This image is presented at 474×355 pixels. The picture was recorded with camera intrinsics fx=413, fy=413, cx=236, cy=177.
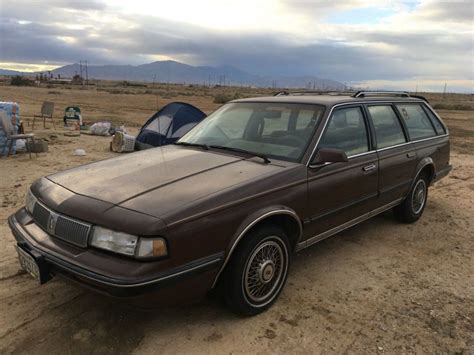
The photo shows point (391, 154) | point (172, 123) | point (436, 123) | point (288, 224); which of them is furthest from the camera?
point (172, 123)

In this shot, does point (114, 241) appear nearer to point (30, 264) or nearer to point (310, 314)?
point (30, 264)

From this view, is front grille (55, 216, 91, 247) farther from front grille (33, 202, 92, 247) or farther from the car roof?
the car roof

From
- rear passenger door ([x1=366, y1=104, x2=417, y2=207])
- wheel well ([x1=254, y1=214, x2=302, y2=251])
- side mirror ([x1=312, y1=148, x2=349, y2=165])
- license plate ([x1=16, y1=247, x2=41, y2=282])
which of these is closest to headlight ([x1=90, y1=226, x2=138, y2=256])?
license plate ([x1=16, y1=247, x2=41, y2=282])

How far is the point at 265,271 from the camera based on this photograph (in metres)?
3.19

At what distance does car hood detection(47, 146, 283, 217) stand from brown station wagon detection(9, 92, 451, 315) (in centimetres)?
1

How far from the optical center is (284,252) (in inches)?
132

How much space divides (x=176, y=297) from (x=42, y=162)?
703 cm

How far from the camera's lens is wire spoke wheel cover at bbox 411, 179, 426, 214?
5346 mm

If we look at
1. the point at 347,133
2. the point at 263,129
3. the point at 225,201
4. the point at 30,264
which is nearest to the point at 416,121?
the point at 347,133

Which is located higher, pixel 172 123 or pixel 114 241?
pixel 172 123

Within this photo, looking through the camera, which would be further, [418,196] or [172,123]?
[172,123]

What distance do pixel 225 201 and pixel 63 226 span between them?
1.11m

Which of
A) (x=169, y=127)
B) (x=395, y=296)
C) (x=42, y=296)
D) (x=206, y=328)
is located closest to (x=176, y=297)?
(x=206, y=328)

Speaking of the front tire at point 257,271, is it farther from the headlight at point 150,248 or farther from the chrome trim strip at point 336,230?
the headlight at point 150,248
